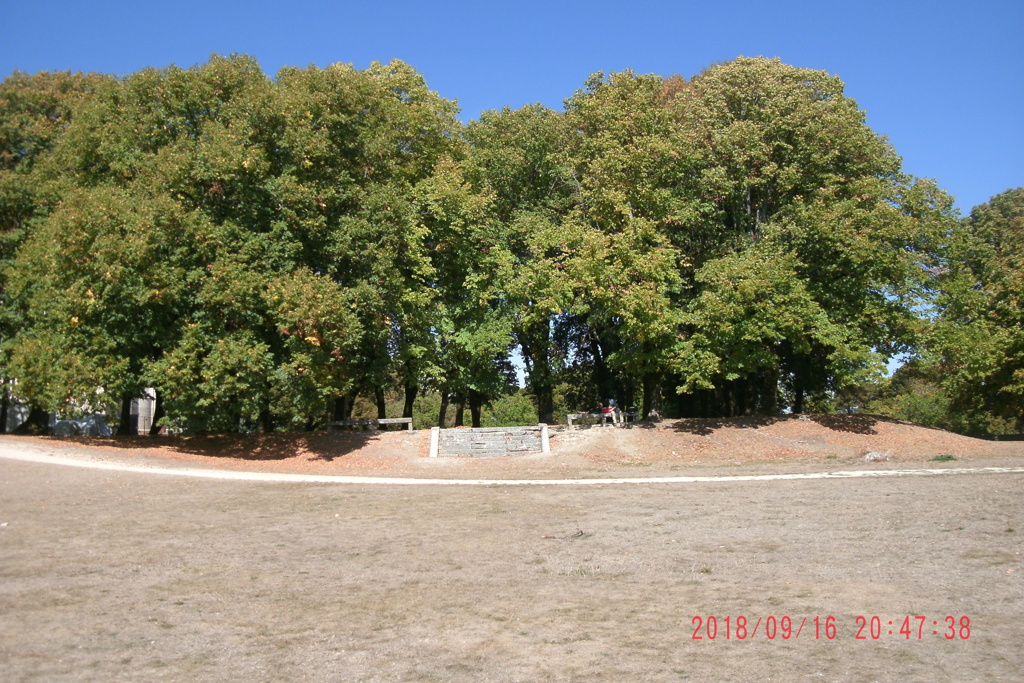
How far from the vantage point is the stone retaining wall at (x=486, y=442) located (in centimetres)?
2694

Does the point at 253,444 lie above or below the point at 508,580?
above

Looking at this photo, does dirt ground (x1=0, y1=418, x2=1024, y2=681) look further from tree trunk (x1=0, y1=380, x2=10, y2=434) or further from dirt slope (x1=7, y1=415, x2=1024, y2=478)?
tree trunk (x1=0, y1=380, x2=10, y2=434)

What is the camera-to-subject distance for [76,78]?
3105 cm

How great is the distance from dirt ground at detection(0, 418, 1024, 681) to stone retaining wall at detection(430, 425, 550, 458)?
27.4 ft

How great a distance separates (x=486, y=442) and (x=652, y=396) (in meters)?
8.37

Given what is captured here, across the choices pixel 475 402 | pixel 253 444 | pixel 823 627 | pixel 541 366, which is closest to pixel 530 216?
pixel 541 366

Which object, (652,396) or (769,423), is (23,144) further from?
(769,423)

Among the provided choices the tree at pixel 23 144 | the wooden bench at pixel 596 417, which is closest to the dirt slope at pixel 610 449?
the wooden bench at pixel 596 417

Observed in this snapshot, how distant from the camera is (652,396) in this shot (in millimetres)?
32250

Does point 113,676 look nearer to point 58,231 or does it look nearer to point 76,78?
point 58,231

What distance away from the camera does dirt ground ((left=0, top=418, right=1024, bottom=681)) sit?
680cm

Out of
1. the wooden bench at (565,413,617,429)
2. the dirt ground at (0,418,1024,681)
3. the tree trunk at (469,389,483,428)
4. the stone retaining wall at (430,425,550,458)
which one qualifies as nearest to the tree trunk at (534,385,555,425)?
the tree trunk at (469,389,483,428)

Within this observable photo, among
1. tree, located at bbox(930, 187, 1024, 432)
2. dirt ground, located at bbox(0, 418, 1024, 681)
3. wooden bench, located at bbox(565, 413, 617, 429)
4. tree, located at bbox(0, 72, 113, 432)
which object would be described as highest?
tree, located at bbox(0, 72, 113, 432)

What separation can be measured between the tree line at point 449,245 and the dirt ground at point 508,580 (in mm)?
6877
